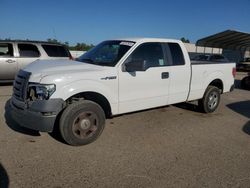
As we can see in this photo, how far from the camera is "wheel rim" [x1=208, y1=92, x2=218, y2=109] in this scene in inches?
267

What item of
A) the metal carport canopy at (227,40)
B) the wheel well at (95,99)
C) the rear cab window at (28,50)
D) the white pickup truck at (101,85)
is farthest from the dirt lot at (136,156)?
the metal carport canopy at (227,40)

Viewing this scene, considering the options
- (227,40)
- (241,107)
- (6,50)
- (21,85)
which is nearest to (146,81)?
(21,85)

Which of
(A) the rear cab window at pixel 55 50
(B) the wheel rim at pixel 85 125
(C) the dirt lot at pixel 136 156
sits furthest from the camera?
(A) the rear cab window at pixel 55 50

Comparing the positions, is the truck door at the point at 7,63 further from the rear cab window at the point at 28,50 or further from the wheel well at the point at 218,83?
the wheel well at the point at 218,83

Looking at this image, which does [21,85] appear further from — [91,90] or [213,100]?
Result: [213,100]

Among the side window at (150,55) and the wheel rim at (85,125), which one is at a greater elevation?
the side window at (150,55)

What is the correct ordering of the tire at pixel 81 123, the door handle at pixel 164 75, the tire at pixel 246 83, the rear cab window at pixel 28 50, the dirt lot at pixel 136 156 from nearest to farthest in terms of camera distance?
the dirt lot at pixel 136 156, the tire at pixel 81 123, the door handle at pixel 164 75, the rear cab window at pixel 28 50, the tire at pixel 246 83

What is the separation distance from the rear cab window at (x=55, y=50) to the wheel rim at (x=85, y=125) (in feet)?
21.2

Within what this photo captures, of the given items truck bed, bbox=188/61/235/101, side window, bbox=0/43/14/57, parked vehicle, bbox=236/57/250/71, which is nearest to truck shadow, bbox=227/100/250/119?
truck bed, bbox=188/61/235/101

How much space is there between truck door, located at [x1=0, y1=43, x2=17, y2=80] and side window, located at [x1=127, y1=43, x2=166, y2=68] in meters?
6.32

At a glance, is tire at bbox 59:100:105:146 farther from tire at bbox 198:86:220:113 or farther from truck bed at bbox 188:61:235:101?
tire at bbox 198:86:220:113

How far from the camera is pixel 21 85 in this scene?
13.8 feet

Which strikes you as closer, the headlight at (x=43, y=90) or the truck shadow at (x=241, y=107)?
the headlight at (x=43, y=90)

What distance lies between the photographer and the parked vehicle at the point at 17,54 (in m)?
9.47
